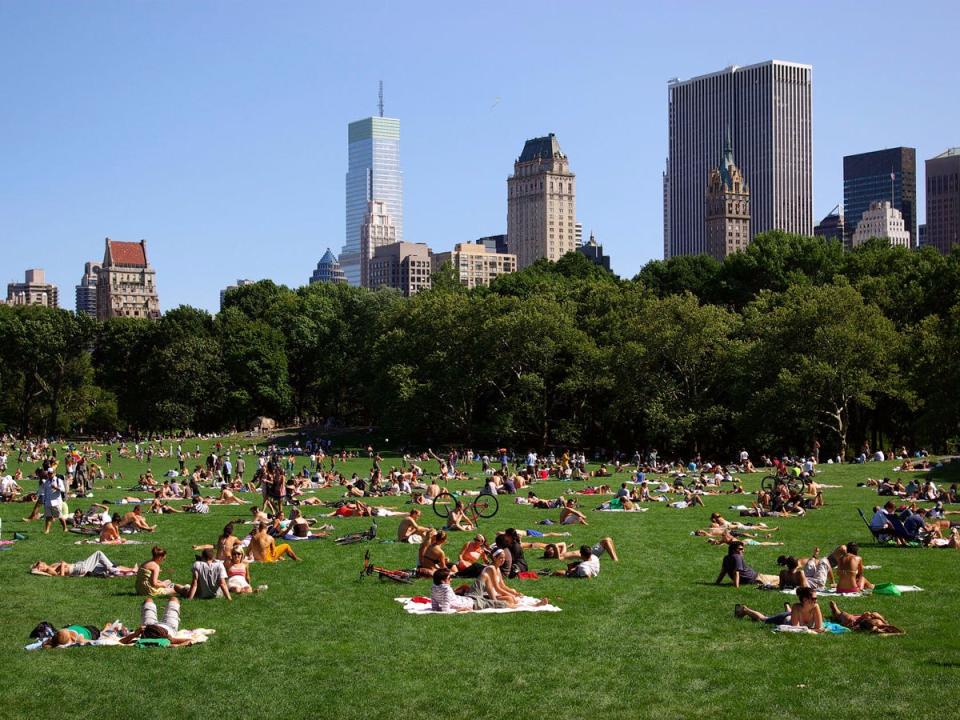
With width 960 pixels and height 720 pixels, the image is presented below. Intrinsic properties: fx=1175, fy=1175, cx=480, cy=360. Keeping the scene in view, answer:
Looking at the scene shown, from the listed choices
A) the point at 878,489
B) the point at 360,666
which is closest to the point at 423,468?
the point at 878,489

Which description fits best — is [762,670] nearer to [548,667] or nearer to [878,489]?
[548,667]

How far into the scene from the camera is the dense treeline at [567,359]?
196 ft

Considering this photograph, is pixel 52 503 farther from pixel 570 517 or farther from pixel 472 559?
pixel 570 517

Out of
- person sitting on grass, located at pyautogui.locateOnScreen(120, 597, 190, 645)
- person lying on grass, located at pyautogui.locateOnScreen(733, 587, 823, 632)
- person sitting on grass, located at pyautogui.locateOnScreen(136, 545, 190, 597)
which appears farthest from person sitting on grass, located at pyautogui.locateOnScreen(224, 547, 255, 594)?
person lying on grass, located at pyautogui.locateOnScreen(733, 587, 823, 632)

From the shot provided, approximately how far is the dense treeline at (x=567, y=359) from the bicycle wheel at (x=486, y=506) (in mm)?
27769

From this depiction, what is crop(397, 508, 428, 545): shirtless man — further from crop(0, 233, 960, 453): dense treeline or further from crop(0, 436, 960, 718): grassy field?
crop(0, 233, 960, 453): dense treeline

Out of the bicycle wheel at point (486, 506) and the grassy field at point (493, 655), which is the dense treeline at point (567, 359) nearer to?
the bicycle wheel at point (486, 506)

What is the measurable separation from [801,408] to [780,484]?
2620 centimetres

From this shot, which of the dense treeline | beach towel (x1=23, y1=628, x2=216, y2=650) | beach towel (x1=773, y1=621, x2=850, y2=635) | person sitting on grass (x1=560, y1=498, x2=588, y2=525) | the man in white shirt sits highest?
the dense treeline

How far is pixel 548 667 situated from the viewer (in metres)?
14.8

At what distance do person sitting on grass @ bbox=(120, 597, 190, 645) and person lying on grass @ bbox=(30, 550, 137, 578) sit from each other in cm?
508

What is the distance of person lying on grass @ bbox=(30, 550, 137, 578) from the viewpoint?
71.8 ft

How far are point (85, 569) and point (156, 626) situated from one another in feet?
20.6

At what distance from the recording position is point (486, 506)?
3197 cm
